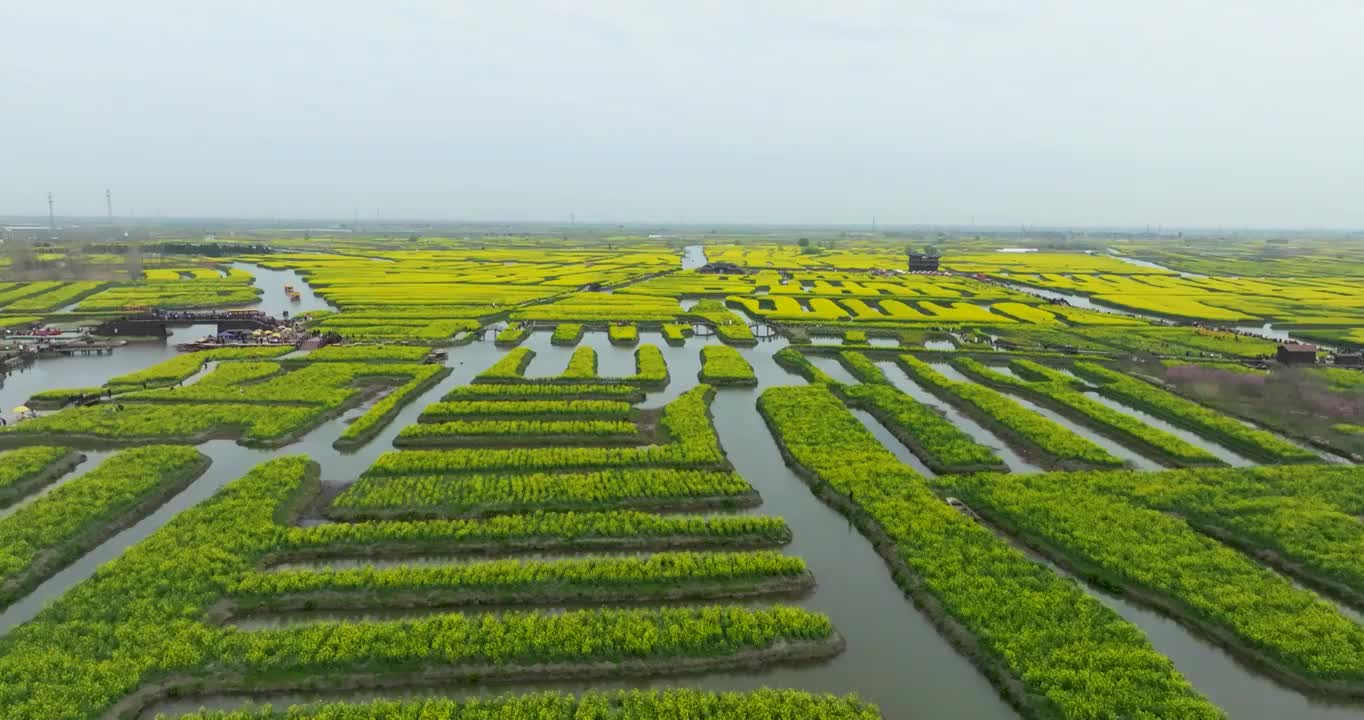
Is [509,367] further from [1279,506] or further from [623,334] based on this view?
[1279,506]

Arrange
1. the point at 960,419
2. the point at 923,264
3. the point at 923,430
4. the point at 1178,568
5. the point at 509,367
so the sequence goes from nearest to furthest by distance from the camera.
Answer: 1. the point at 1178,568
2. the point at 923,430
3. the point at 960,419
4. the point at 509,367
5. the point at 923,264

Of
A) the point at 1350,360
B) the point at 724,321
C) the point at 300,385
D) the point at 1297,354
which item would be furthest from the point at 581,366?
the point at 1350,360

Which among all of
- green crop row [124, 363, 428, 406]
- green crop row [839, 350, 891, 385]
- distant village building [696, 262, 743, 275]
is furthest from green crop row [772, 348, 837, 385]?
distant village building [696, 262, 743, 275]

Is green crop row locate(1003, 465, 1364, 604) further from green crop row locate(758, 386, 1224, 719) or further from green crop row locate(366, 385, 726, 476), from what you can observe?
green crop row locate(366, 385, 726, 476)

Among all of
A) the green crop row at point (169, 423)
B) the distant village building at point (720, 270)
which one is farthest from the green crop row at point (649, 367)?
the distant village building at point (720, 270)

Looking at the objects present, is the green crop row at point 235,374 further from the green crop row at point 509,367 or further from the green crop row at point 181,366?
the green crop row at point 509,367

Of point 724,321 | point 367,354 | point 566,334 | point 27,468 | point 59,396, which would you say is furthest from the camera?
point 724,321
